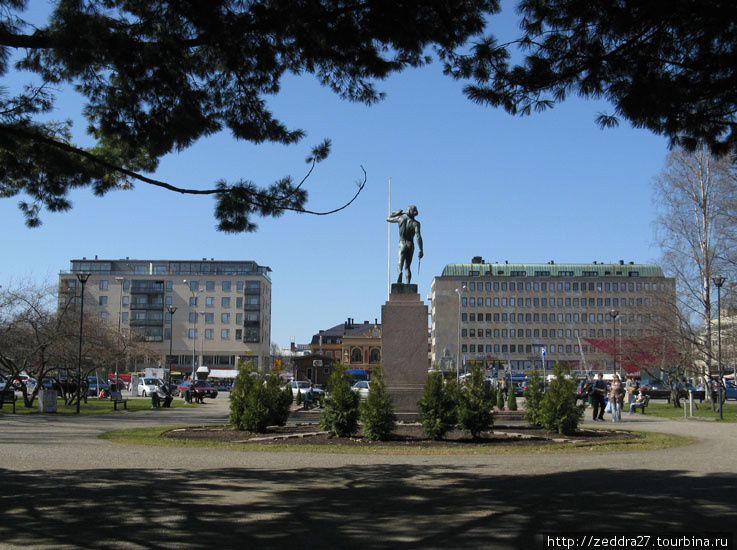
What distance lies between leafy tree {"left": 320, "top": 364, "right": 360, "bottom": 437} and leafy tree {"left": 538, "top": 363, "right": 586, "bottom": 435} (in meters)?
4.93

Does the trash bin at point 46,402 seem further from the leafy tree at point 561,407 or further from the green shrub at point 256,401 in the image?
the leafy tree at point 561,407

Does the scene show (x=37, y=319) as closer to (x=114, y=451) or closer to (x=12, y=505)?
(x=114, y=451)

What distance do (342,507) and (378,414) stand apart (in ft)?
26.1

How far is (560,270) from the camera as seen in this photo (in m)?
130

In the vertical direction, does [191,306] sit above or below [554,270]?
below

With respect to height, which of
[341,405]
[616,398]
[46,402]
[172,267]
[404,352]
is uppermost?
[172,267]

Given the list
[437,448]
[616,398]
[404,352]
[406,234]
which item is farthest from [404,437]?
[616,398]

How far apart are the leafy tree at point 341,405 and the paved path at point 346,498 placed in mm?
3037

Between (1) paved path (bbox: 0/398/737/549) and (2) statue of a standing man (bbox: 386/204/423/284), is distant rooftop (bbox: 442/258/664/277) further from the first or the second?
(1) paved path (bbox: 0/398/737/549)

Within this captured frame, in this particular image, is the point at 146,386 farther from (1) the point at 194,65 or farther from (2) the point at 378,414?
(1) the point at 194,65

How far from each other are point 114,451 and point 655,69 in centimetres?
1200

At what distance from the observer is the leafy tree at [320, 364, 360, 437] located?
16828mm

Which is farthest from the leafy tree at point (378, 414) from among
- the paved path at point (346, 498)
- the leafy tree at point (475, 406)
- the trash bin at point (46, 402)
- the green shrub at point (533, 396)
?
the trash bin at point (46, 402)

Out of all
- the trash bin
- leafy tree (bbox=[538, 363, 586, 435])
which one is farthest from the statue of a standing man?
the trash bin
